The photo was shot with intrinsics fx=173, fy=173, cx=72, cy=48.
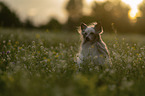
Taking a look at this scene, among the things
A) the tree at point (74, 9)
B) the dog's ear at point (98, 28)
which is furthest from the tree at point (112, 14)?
the dog's ear at point (98, 28)

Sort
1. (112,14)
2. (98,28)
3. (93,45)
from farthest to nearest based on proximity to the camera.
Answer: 1. (112,14)
2. (98,28)
3. (93,45)

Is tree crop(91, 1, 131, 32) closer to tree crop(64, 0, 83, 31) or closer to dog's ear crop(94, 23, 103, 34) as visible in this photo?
tree crop(64, 0, 83, 31)

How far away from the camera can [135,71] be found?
4055mm

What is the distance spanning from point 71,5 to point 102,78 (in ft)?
180

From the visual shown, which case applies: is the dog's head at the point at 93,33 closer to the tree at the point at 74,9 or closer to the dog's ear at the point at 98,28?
the dog's ear at the point at 98,28

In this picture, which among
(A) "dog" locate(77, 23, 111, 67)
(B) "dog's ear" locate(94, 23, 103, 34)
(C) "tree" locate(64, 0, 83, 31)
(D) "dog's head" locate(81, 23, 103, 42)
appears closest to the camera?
(A) "dog" locate(77, 23, 111, 67)

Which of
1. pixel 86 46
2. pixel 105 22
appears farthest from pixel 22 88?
pixel 105 22

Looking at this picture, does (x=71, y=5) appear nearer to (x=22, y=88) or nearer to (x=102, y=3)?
(x=102, y=3)

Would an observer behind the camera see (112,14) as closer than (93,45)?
No

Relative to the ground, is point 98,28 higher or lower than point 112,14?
lower

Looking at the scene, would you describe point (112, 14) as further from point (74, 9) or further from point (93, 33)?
point (93, 33)

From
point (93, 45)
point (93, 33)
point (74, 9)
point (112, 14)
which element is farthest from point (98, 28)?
point (74, 9)

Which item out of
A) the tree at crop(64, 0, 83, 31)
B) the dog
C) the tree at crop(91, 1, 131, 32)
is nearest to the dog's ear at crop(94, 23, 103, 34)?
the dog

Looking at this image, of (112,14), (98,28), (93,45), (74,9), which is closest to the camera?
(93,45)
